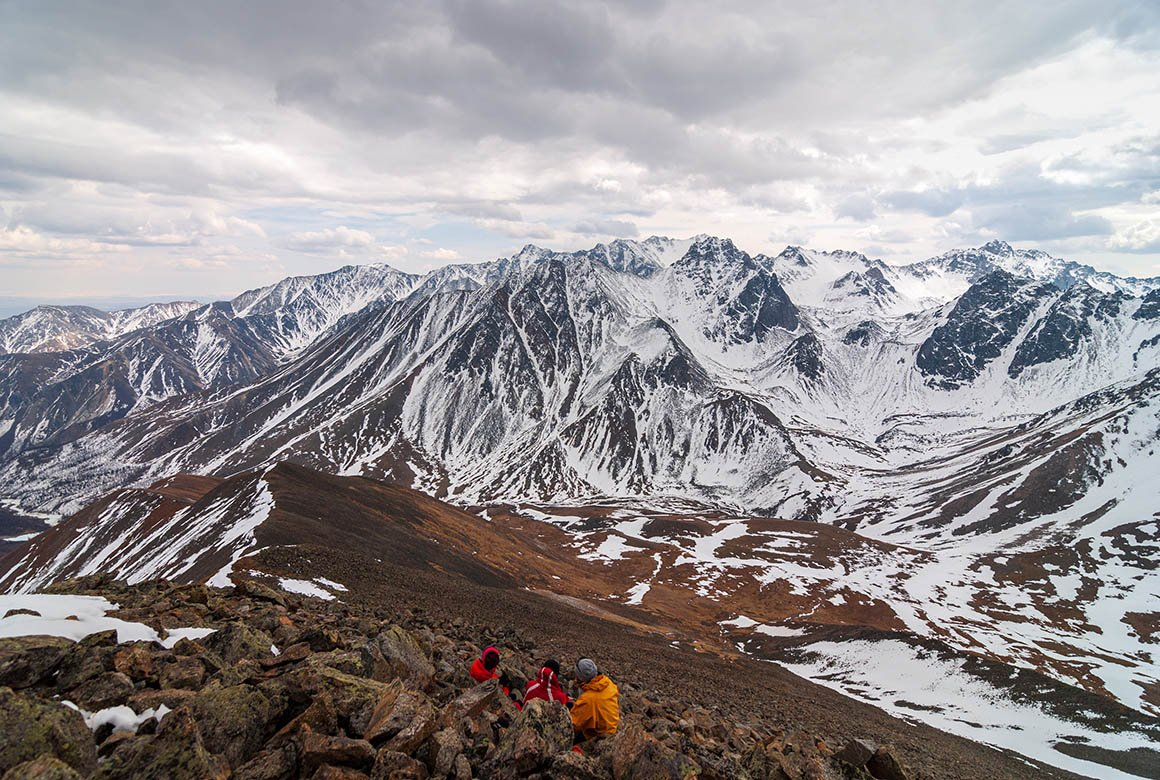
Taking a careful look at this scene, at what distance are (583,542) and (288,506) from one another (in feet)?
322

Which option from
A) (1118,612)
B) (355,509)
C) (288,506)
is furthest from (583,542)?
(1118,612)

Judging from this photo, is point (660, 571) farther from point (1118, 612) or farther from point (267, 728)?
point (267, 728)

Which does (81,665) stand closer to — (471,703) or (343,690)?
(343,690)

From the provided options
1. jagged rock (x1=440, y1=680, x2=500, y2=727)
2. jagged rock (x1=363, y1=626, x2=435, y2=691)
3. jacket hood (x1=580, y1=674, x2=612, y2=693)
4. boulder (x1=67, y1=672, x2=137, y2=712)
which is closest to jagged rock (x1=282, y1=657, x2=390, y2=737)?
jagged rock (x1=440, y1=680, x2=500, y2=727)

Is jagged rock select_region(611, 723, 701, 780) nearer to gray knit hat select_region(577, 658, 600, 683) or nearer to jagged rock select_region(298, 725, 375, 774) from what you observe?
gray knit hat select_region(577, 658, 600, 683)

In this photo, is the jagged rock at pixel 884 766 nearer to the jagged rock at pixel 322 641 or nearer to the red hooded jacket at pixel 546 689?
Answer: the red hooded jacket at pixel 546 689

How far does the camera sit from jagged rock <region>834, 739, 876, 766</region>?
16.0m

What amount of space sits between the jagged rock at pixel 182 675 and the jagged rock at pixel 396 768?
522 centimetres

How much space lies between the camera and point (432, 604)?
43.3 metres

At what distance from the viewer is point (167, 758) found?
8.55 metres

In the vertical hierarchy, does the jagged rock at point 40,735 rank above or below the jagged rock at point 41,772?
below

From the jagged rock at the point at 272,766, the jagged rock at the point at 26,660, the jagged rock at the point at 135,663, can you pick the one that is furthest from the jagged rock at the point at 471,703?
the jagged rock at the point at 26,660

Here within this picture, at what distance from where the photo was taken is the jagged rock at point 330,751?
31.2 ft

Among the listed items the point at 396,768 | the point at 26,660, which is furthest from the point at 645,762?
the point at 26,660
